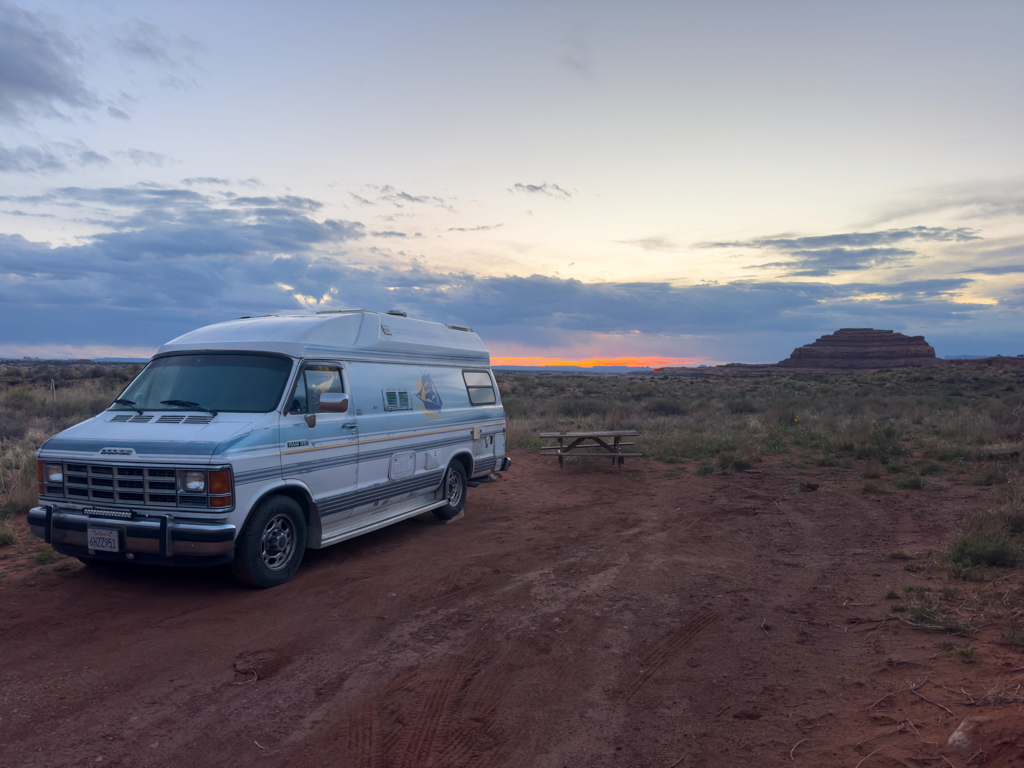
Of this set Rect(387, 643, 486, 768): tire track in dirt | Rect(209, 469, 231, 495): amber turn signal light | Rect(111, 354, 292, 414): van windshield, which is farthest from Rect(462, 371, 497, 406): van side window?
Rect(387, 643, 486, 768): tire track in dirt

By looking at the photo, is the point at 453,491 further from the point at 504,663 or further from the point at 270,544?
the point at 504,663

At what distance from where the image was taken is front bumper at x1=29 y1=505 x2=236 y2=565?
5648mm

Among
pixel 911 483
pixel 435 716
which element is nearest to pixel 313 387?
pixel 435 716

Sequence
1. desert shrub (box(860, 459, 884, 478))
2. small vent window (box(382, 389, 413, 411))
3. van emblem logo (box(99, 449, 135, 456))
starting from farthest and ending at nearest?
desert shrub (box(860, 459, 884, 478))
small vent window (box(382, 389, 413, 411))
van emblem logo (box(99, 449, 135, 456))

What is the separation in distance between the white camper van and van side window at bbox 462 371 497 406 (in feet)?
4.02

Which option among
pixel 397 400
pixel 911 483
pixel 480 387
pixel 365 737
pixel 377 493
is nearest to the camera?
pixel 365 737

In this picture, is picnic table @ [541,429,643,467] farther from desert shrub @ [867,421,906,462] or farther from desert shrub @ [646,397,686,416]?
desert shrub @ [646,397,686,416]

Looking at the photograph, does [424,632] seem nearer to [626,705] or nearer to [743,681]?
[626,705]

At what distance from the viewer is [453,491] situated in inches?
388

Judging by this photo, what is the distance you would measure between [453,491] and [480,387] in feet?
6.04

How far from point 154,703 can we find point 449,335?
21.8ft

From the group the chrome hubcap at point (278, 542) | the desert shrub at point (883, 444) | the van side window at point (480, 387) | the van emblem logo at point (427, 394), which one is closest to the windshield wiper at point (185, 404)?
the chrome hubcap at point (278, 542)

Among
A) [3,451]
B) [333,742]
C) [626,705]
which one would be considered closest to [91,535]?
[333,742]

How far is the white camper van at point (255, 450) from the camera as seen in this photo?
227 inches
